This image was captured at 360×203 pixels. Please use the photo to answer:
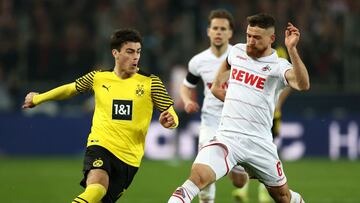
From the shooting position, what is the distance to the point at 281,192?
8.64 meters

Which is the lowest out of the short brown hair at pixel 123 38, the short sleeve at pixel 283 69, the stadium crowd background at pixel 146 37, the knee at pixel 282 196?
the stadium crowd background at pixel 146 37

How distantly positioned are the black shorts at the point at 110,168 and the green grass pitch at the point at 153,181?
14.0 feet

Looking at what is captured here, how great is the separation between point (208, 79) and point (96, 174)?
A: 3.15m

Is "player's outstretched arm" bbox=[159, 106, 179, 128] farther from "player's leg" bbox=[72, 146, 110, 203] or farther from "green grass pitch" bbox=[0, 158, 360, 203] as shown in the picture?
"green grass pitch" bbox=[0, 158, 360, 203]

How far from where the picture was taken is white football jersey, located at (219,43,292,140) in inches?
331

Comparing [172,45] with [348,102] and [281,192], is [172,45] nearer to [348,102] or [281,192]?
[348,102]

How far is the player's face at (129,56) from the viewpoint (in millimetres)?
8406

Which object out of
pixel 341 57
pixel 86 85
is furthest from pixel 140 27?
pixel 86 85

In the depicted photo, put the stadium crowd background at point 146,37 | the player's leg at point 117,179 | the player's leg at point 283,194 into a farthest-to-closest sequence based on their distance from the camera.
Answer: the stadium crowd background at point 146,37
the player's leg at point 283,194
the player's leg at point 117,179

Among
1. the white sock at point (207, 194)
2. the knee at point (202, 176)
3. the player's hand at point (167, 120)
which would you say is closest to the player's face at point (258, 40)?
the player's hand at point (167, 120)

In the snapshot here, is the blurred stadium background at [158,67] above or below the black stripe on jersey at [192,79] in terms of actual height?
below

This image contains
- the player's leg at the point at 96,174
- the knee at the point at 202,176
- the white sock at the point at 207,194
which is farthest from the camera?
the white sock at the point at 207,194

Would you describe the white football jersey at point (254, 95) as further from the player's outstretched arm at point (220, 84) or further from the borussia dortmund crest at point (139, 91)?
the borussia dortmund crest at point (139, 91)

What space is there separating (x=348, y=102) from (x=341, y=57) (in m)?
1.06
